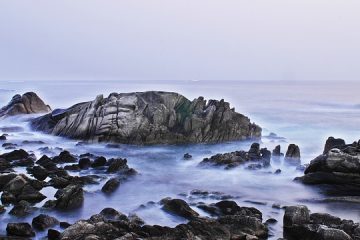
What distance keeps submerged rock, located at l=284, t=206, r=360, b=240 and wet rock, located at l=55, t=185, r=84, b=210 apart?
35.3 ft

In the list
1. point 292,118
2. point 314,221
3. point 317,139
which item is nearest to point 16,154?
point 314,221

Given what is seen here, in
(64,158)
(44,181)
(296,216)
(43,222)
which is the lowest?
(64,158)

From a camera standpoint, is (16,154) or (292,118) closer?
(16,154)

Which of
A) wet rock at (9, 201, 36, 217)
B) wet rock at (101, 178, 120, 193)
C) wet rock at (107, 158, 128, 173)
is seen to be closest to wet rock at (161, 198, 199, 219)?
wet rock at (101, 178, 120, 193)

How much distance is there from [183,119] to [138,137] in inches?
227

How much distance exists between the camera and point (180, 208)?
74.9 feet

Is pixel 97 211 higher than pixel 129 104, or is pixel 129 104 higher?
pixel 129 104

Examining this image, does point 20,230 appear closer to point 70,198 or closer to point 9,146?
point 70,198

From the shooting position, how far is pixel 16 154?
36.0 m

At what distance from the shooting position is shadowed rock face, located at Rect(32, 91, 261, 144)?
4650 cm

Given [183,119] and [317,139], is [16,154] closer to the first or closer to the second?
[183,119]

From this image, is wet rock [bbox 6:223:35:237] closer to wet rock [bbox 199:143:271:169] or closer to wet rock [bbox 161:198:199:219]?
wet rock [bbox 161:198:199:219]

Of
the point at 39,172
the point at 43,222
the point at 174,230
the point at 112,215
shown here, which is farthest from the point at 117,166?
the point at 174,230

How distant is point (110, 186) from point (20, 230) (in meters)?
9.19
